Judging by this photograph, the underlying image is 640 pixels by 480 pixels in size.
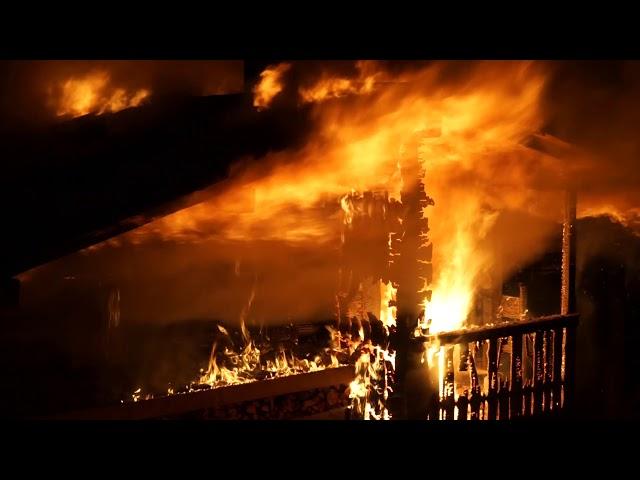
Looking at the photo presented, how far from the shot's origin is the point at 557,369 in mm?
7414

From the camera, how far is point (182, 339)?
28.8 ft

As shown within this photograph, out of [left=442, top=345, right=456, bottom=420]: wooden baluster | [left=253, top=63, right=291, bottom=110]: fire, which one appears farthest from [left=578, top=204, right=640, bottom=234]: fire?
[left=253, top=63, right=291, bottom=110]: fire

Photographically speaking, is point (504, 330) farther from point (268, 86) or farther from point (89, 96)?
point (89, 96)

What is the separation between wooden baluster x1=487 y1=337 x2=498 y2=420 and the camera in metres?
6.42

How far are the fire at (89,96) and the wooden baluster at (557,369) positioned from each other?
6101 mm

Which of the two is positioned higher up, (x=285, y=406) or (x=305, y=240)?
(x=305, y=240)

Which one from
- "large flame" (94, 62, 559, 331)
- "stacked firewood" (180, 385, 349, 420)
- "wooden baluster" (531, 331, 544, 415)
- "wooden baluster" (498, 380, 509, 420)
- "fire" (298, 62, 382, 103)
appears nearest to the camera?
"fire" (298, 62, 382, 103)

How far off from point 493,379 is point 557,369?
59.1 inches

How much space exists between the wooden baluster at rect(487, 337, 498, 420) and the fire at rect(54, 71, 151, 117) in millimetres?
4860

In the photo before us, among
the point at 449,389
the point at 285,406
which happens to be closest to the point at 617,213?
the point at 449,389

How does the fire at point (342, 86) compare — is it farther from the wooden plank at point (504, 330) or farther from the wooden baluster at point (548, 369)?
the wooden baluster at point (548, 369)

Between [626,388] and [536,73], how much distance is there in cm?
693

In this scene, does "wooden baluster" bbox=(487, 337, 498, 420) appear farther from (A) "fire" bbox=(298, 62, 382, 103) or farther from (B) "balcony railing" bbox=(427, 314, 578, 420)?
(A) "fire" bbox=(298, 62, 382, 103)

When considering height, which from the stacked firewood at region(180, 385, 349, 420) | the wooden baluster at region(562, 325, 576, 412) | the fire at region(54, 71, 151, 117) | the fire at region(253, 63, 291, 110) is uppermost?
the fire at region(54, 71, 151, 117)
